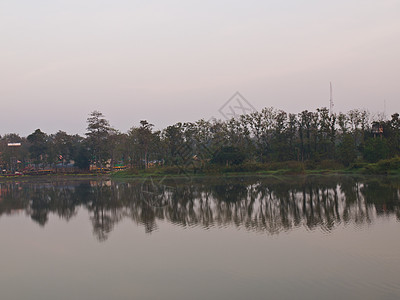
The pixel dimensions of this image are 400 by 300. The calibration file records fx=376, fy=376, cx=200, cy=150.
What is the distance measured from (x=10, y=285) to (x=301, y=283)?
7989mm

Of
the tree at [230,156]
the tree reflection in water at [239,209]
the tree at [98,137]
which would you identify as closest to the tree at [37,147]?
the tree at [98,137]

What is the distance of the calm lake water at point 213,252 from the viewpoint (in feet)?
31.1

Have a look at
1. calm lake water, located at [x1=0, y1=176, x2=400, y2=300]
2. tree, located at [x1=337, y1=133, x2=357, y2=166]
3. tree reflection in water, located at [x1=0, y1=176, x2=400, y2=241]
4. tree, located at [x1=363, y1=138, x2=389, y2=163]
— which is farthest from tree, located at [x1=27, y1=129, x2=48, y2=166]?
tree, located at [x1=363, y1=138, x2=389, y2=163]

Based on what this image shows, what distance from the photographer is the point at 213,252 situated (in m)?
12.8

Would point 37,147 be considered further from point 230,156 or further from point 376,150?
point 376,150

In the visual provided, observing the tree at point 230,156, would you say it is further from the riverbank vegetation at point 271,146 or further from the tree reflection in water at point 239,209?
the tree reflection in water at point 239,209

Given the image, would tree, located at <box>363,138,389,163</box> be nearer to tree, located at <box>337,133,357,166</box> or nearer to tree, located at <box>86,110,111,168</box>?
tree, located at <box>337,133,357,166</box>

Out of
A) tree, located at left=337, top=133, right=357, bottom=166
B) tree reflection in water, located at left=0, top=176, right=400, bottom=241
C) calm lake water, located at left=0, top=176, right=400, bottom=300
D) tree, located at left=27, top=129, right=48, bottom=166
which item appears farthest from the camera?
Result: tree, located at left=27, top=129, right=48, bottom=166

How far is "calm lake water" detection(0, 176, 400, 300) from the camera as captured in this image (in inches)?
373

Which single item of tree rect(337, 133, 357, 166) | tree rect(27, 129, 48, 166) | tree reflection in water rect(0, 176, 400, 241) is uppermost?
tree rect(27, 129, 48, 166)

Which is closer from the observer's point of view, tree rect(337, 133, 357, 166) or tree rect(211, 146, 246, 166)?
tree rect(337, 133, 357, 166)

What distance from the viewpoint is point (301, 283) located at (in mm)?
9406

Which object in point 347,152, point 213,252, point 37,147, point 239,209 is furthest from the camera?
point 37,147

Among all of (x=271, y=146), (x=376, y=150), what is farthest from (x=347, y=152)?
(x=271, y=146)
